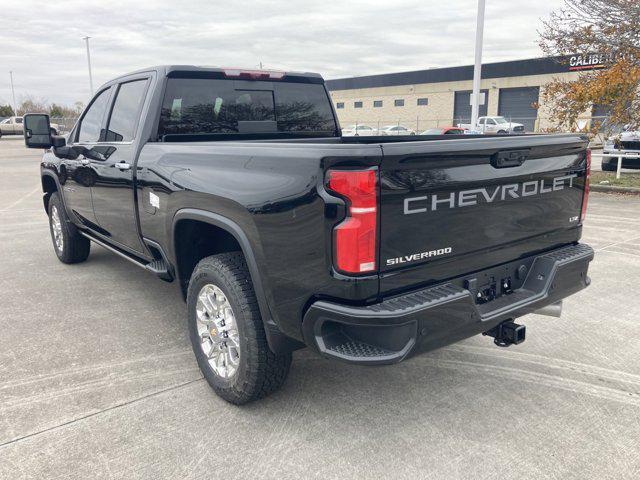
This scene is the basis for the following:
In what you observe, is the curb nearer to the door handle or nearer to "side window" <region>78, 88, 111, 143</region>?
"side window" <region>78, 88, 111, 143</region>

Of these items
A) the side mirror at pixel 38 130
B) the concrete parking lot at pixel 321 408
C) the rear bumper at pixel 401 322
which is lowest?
the concrete parking lot at pixel 321 408

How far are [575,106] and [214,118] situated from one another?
11.3m

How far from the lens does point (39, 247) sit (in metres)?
7.04

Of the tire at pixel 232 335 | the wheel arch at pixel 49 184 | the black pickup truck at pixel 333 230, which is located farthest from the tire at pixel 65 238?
the tire at pixel 232 335

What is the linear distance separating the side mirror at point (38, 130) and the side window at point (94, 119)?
34 centimetres

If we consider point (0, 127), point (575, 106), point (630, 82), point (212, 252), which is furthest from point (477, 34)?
point (0, 127)

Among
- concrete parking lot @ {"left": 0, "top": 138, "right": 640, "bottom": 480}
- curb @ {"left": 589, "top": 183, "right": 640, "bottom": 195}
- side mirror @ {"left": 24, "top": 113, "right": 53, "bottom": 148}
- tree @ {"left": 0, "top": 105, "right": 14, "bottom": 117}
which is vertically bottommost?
concrete parking lot @ {"left": 0, "top": 138, "right": 640, "bottom": 480}

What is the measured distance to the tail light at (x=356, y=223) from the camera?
2.21 m

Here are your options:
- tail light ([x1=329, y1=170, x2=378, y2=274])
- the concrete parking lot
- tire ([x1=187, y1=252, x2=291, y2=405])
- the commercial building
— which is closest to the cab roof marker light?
tire ([x1=187, y1=252, x2=291, y2=405])

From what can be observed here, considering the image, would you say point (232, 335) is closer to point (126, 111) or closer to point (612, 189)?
point (126, 111)

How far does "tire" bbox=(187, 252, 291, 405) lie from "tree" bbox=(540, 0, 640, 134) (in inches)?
453

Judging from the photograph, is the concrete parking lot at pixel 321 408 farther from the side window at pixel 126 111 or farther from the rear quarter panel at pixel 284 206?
the side window at pixel 126 111

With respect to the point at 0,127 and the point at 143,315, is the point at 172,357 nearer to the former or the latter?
the point at 143,315

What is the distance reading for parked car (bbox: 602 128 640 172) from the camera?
1270 cm
